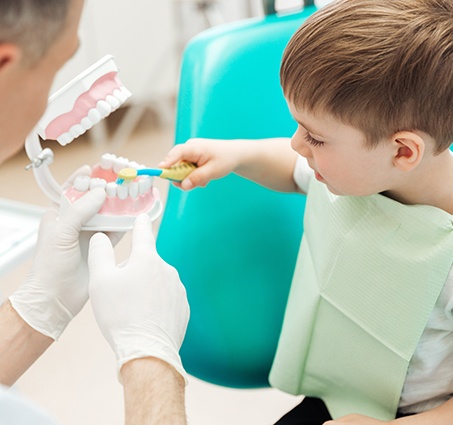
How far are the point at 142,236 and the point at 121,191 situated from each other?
9 cm

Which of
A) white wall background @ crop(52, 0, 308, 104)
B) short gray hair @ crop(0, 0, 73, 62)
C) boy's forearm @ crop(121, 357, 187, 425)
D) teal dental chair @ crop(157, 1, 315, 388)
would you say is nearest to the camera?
Result: short gray hair @ crop(0, 0, 73, 62)

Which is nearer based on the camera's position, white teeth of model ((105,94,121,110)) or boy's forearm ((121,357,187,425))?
boy's forearm ((121,357,187,425))

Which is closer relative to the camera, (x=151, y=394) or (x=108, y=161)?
(x=151, y=394)

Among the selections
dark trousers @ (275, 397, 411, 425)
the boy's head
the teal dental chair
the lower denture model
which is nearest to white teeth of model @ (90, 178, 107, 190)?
the lower denture model

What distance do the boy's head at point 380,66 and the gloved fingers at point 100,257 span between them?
12.9 inches

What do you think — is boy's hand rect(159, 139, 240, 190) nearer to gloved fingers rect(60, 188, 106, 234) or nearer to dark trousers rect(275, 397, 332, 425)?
gloved fingers rect(60, 188, 106, 234)

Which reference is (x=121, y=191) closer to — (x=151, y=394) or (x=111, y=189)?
(x=111, y=189)

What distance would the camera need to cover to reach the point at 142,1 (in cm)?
358

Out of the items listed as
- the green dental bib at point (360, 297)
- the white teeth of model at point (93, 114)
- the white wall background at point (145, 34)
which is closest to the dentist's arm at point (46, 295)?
the white teeth of model at point (93, 114)

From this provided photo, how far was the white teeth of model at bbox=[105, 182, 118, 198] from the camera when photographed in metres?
1.05

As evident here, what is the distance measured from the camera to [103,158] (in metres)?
1.10

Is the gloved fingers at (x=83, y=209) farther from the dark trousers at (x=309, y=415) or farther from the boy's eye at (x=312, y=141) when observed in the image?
the dark trousers at (x=309, y=415)

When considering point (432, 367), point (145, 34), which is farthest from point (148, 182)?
point (145, 34)

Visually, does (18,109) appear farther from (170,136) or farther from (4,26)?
(170,136)
